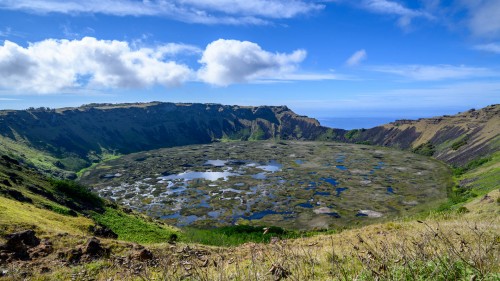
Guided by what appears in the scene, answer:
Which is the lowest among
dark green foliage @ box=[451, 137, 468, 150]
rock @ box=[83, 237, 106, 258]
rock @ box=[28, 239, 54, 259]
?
dark green foliage @ box=[451, 137, 468, 150]

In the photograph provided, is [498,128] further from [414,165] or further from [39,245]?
[39,245]

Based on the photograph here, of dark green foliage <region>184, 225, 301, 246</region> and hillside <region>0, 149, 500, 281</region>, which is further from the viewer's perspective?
dark green foliage <region>184, 225, 301, 246</region>

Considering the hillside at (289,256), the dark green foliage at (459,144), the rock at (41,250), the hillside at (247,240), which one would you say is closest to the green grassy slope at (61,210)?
the hillside at (247,240)

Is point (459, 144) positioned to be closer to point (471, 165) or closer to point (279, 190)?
point (471, 165)

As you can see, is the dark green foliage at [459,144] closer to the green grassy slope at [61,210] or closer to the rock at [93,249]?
the green grassy slope at [61,210]

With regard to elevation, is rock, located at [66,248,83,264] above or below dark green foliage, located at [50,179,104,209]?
above

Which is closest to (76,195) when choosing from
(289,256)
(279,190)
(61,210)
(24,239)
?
(61,210)

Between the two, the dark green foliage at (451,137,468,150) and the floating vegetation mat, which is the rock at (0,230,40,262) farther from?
the dark green foliage at (451,137,468,150)

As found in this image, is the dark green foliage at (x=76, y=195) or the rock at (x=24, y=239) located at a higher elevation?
the rock at (x=24, y=239)

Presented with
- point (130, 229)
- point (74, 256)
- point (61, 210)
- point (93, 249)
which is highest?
point (74, 256)

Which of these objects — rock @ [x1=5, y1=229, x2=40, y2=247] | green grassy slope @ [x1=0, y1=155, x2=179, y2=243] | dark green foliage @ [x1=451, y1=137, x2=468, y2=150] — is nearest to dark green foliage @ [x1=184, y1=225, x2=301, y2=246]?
green grassy slope @ [x1=0, y1=155, x2=179, y2=243]

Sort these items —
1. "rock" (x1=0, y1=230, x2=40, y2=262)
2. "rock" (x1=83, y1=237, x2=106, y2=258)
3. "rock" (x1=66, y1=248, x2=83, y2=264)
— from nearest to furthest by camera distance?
"rock" (x1=66, y1=248, x2=83, y2=264)
"rock" (x1=0, y1=230, x2=40, y2=262)
"rock" (x1=83, y1=237, x2=106, y2=258)

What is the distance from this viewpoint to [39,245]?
22.0m

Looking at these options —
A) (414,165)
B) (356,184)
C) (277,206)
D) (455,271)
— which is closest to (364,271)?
(455,271)
